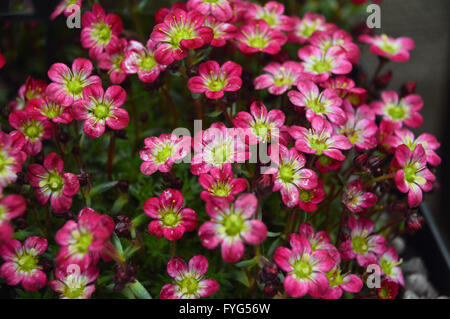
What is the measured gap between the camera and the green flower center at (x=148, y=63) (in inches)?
38.7

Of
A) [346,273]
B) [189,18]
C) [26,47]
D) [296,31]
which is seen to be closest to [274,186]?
[346,273]

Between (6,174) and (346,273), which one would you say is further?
(346,273)

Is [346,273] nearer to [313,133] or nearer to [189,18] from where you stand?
[313,133]

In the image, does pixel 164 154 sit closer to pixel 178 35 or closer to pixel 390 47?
pixel 178 35

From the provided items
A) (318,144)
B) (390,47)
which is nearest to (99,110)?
(318,144)

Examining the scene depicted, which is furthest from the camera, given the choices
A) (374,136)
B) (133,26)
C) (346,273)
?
(133,26)

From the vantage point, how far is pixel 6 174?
0.78 meters

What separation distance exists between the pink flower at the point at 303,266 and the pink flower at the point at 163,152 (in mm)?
268

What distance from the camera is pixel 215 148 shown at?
0.89m

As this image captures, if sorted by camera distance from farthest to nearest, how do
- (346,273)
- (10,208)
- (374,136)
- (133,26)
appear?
(133,26) → (374,136) → (346,273) → (10,208)

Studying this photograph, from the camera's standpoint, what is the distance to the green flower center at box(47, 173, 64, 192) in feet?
2.97

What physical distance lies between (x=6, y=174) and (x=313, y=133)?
1.93ft

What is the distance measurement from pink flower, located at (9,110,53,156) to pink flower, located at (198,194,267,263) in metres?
0.44

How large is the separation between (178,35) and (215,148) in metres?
0.26
